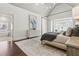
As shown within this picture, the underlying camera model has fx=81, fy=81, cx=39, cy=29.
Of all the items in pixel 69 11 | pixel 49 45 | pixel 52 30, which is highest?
pixel 69 11

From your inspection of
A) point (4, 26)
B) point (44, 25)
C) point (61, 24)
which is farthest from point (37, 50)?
point (4, 26)

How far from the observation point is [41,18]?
1.80 meters

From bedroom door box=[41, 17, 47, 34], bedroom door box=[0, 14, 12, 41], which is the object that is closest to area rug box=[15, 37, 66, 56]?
bedroom door box=[41, 17, 47, 34]

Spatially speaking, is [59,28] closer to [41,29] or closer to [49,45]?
[41,29]

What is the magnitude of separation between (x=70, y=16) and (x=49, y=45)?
1.57 meters

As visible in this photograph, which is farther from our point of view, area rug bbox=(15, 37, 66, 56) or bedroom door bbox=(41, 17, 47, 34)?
area rug bbox=(15, 37, 66, 56)

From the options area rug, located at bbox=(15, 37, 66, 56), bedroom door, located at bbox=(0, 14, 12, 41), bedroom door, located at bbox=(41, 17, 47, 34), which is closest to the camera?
bedroom door, located at bbox=(0, 14, 12, 41)

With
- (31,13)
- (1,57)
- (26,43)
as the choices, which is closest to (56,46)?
(26,43)

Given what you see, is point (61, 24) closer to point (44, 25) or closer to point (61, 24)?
point (61, 24)

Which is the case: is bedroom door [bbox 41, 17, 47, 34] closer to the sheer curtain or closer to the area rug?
the sheer curtain

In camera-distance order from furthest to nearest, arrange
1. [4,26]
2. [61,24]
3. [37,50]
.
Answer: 1. [37,50]
2. [61,24]
3. [4,26]

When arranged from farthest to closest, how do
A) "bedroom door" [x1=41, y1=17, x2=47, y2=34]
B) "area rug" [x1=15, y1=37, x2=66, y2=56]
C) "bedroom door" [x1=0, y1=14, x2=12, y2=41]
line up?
"area rug" [x1=15, y1=37, x2=66, y2=56], "bedroom door" [x1=41, y1=17, x2=47, y2=34], "bedroom door" [x1=0, y1=14, x2=12, y2=41]

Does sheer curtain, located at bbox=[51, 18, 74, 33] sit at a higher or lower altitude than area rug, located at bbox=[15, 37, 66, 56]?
higher

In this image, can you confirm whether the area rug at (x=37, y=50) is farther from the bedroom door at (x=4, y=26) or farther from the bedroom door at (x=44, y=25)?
the bedroom door at (x=4, y=26)
